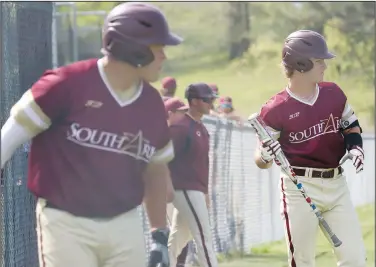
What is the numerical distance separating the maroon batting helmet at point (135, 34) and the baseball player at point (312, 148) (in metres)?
1.75

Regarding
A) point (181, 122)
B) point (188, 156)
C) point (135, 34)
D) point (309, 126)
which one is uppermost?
point (135, 34)

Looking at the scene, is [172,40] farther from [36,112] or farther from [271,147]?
[271,147]

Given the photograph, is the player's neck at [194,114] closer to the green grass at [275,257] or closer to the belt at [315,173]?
the green grass at [275,257]

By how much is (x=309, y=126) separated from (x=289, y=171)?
289mm

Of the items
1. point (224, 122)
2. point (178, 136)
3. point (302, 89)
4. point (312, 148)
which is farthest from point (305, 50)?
point (224, 122)

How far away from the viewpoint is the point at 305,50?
6.22 meters

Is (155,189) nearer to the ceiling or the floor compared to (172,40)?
nearer to the floor

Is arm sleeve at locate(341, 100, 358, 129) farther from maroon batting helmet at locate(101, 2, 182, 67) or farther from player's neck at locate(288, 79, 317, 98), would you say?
maroon batting helmet at locate(101, 2, 182, 67)

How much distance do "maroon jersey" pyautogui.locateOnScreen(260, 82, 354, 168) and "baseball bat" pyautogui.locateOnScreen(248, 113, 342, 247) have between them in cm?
11

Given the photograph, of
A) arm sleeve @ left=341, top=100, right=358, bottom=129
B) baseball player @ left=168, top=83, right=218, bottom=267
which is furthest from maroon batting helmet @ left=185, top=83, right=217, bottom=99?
arm sleeve @ left=341, top=100, right=358, bottom=129

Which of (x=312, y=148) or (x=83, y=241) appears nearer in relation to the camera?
(x=83, y=241)

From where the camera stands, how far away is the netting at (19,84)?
6695 millimetres

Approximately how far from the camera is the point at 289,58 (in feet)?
20.7

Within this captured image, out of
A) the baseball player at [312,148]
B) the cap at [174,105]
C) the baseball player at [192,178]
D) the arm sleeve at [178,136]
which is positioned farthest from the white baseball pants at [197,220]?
the baseball player at [312,148]
